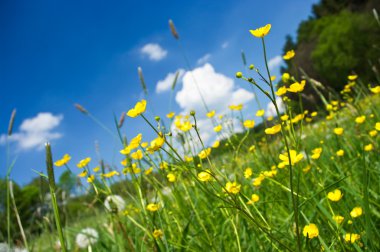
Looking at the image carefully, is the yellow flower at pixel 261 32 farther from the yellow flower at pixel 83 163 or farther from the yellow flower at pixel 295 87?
the yellow flower at pixel 83 163

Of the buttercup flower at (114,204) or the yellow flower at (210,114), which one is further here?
the yellow flower at (210,114)

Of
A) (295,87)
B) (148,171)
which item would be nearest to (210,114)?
(148,171)

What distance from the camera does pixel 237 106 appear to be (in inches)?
88.8

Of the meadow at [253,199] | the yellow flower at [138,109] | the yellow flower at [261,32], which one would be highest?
the yellow flower at [261,32]

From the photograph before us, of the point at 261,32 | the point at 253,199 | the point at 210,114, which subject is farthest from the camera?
the point at 210,114

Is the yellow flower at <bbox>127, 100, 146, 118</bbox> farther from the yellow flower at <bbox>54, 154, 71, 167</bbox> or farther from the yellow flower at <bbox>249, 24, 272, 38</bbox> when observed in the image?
the yellow flower at <bbox>54, 154, 71, 167</bbox>

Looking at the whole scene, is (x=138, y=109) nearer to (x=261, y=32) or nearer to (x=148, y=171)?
(x=261, y=32)

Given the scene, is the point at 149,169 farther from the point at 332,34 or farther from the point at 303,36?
the point at 303,36

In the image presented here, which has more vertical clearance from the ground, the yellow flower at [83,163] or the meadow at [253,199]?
the yellow flower at [83,163]

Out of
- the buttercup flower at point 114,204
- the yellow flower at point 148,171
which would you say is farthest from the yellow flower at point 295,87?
the yellow flower at point 148,171

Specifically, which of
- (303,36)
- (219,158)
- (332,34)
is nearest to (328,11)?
(303,36)

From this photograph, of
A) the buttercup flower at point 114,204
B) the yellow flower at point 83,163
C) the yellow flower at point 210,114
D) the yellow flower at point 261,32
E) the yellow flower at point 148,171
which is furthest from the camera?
the yellow flower at point 210,114

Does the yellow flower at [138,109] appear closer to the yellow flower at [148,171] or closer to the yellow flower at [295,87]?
the yellow flower at [295,87]

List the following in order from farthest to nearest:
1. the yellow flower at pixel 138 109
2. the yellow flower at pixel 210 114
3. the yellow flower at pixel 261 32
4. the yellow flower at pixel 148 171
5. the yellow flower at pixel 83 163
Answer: the yellow flower at pixel 210 114, the yellow flower at pixel 148 171, the yellow flower at pixel 83 163, the yellow flower at pixel 138 109, the yellow flower at pixel 261 32
